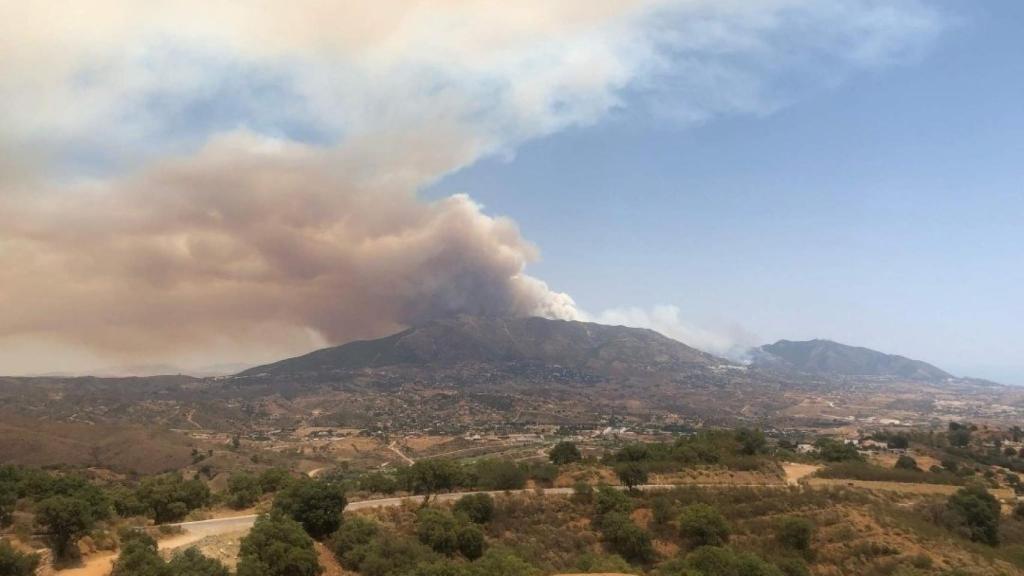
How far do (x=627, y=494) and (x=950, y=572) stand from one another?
77.5 feet

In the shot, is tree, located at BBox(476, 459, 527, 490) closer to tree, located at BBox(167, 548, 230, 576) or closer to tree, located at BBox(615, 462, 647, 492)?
tree, located at BBox(615, 462, 647, 492)

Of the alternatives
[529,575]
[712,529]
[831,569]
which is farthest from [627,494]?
[529,575]

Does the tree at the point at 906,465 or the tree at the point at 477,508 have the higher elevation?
the tree at the point at 477,508

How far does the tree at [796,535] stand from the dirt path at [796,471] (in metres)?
15.7

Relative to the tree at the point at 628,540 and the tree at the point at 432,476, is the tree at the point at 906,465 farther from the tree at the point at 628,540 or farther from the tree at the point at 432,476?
the tree at the point at 432,476

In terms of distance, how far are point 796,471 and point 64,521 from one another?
6686 centimetres

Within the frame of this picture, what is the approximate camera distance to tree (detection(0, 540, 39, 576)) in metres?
27.0

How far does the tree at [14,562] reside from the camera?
27.0m

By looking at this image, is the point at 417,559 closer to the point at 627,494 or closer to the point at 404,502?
the point at 404,502

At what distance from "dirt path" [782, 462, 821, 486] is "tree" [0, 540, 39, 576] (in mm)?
59120

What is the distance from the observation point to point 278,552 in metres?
31.6

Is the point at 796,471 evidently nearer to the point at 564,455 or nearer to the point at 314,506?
the point at 564,455

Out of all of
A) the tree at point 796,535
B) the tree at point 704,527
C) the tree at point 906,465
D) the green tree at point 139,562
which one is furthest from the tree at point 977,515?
the green tree at point 139,562

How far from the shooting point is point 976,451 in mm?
99750
